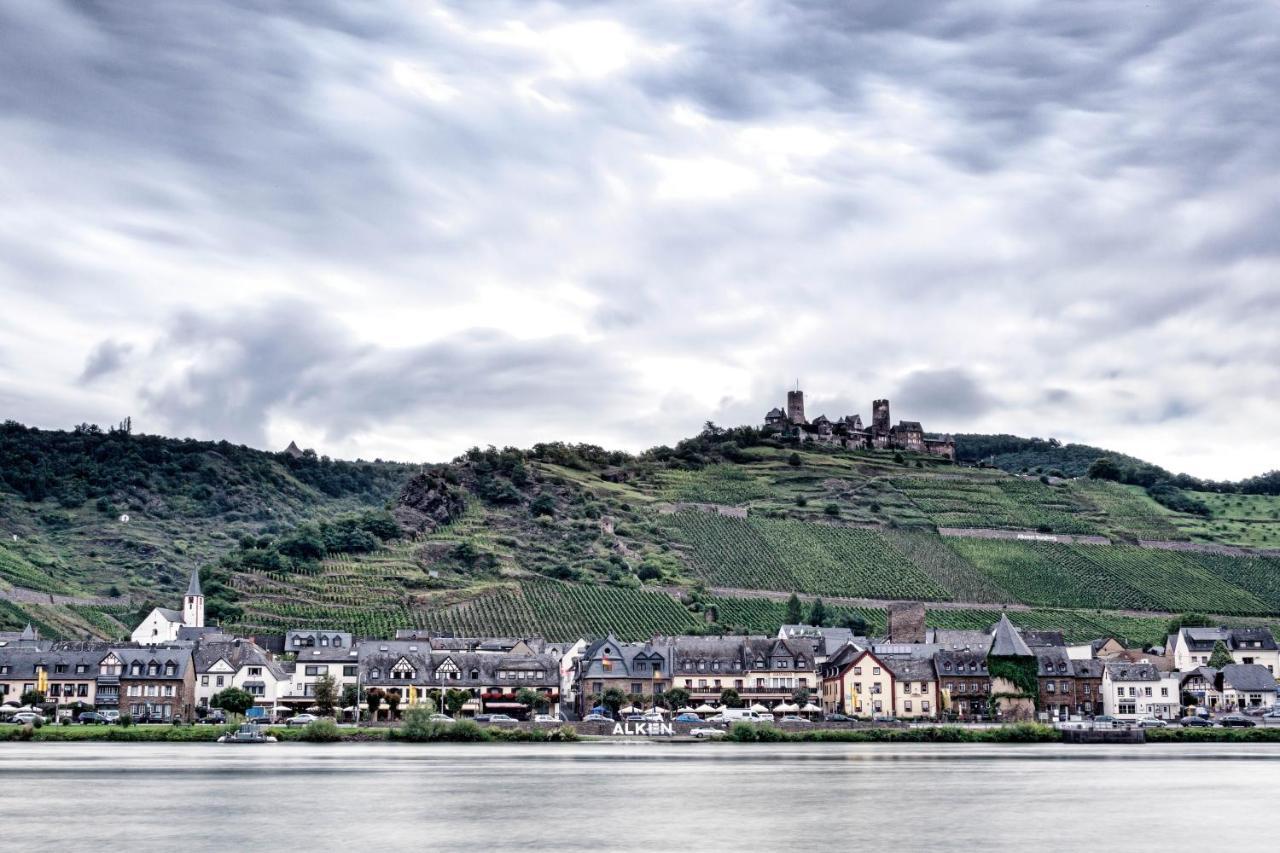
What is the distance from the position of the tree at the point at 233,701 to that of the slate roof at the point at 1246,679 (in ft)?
229

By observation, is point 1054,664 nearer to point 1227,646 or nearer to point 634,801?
point 1227,646

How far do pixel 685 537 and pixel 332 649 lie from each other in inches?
2626

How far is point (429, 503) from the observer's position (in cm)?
17525

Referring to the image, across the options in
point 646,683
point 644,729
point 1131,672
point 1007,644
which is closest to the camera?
point 644,729

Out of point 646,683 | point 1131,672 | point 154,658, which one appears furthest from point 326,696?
point 1131,672

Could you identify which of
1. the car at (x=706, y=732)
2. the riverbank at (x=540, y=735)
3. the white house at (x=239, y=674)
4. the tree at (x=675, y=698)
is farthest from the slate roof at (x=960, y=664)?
the white house at (x=239, y=674)

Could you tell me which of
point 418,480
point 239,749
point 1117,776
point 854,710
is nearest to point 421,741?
point 239,749

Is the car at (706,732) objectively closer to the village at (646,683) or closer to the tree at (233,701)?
the village at (646,683)

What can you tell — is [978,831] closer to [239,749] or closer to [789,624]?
[239,749]

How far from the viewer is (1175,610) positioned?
142125mm

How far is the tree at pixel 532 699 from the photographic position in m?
101

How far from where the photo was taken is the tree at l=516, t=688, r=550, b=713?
332 feet

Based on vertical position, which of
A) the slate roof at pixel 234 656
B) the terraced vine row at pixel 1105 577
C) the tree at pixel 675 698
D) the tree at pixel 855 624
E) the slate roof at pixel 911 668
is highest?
the terraced vine row at pixel 1105 577

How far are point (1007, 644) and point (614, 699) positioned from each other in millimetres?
27716
